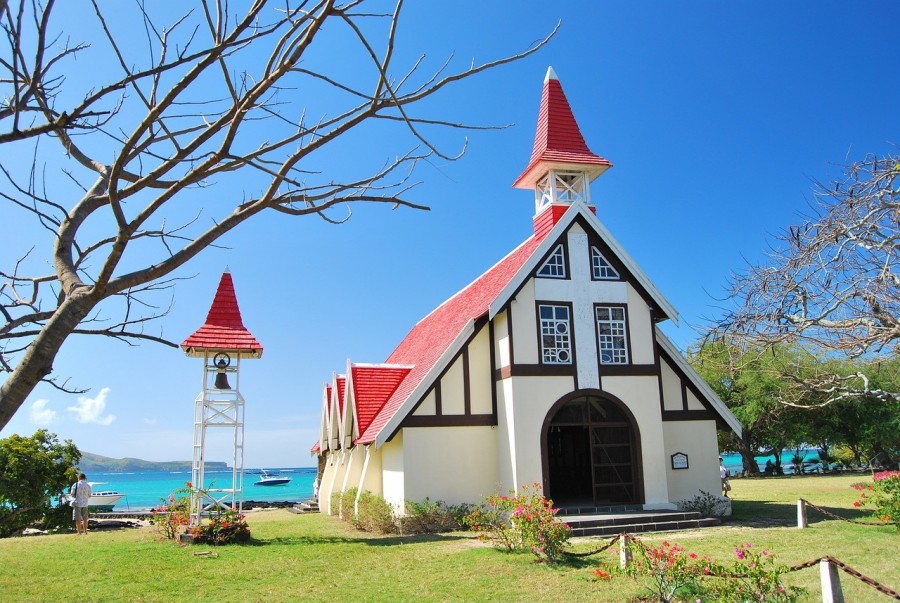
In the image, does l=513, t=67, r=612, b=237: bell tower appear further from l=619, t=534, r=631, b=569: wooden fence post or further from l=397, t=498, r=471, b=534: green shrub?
l=619, t=534, r=631, b=569: wooden fence post

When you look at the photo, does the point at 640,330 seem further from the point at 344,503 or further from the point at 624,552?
the point at 344,503

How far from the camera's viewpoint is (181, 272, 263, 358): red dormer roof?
16.8 metres

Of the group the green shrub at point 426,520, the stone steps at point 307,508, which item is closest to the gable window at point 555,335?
the green shrub at point 426,520

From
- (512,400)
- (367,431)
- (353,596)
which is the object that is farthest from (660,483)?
(353,596)

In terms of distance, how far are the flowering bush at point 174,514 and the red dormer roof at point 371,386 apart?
196 inches

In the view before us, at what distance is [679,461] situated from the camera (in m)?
18.4

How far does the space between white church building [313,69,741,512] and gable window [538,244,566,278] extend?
0.09 ft

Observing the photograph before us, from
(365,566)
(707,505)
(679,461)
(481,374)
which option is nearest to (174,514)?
(365,566)

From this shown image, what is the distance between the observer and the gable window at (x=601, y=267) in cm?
1848

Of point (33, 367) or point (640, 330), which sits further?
point (640, 330)

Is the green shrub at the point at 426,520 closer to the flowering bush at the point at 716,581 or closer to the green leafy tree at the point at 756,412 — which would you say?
the flowering bush at the point at 716,581

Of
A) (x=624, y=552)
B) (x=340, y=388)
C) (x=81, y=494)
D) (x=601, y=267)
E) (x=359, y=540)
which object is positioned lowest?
(x=359, y=540)

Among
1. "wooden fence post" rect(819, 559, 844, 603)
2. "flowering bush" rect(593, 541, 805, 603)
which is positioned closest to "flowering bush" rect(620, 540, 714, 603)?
"flowering bush" rect(593, 541, 805, 603)

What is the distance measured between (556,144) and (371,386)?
9427mm
